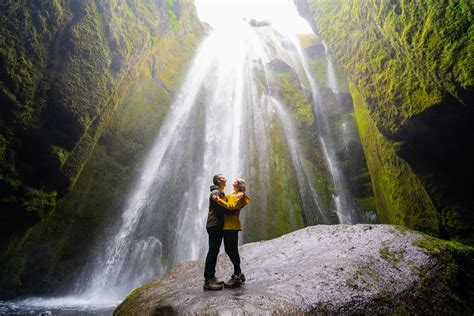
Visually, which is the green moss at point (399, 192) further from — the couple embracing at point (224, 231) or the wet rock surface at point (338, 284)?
the couple embracing at point (224, 231)

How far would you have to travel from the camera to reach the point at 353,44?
9508 millimetres

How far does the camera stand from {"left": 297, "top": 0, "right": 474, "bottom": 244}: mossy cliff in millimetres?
4879

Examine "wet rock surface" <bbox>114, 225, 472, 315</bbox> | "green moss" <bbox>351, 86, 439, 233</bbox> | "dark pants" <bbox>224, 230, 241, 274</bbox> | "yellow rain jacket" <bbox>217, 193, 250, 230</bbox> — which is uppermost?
"green moss" <bbox>351, 86, 439, 233</bbox>

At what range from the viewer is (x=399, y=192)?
7688mm

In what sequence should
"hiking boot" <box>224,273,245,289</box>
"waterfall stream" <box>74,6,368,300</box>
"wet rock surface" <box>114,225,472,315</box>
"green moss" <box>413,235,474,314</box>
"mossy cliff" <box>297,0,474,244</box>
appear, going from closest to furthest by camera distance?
"wet rock surface" <box>114,225,472,315</box> < "green moss" <box>413,235,474,314</box> < "hiking boot" <box>224,273,245,289</box> < "mossy cliff" <box>297,0,474,244</box> < "waterfall stream" <box>74,6,368,300</box>

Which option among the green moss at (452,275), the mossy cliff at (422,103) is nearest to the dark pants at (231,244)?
the green moss at (452,275)

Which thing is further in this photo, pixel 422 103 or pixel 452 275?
pixel 422 103

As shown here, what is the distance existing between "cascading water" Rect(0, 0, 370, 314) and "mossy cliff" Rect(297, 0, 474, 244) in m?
4.26

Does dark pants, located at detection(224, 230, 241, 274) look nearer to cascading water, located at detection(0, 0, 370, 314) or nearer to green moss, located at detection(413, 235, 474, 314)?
green moss, located at detection(413, 235, 474, 314)

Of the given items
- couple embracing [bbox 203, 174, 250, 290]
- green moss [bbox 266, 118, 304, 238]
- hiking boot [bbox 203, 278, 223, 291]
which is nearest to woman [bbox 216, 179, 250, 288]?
couple embracing [bbox 203, 174, 250, 290]

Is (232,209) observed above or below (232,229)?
above

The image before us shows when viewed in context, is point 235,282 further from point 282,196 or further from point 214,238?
point 282,196

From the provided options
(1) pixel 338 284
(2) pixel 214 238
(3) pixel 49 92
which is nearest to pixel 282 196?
(2) pixel 214 238

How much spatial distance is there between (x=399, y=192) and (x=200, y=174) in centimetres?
923
